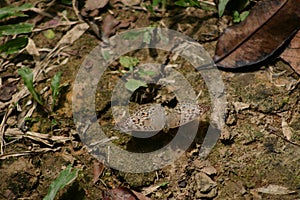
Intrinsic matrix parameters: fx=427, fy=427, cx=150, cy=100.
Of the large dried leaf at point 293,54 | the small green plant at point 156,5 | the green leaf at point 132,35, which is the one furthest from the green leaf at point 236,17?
the green leaf at point 132,35

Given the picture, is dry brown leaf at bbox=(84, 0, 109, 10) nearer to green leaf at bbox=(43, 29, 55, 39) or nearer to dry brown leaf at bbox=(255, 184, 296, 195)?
green leaf at bbox=(43, 29, 55, 39)

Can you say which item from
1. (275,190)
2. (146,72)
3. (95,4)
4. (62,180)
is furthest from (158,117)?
(95,4)

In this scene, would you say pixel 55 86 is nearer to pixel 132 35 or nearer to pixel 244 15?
pixel 132 35

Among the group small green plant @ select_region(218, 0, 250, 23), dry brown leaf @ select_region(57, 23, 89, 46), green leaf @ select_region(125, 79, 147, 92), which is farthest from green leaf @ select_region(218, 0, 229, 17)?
dry brown leaf @ select_region(57, 23, 89, 46)

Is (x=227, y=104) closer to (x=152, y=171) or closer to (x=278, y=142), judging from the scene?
(x=278, y=142)

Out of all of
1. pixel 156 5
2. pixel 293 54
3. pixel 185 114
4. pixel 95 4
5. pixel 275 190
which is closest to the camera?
pixel 275 190
